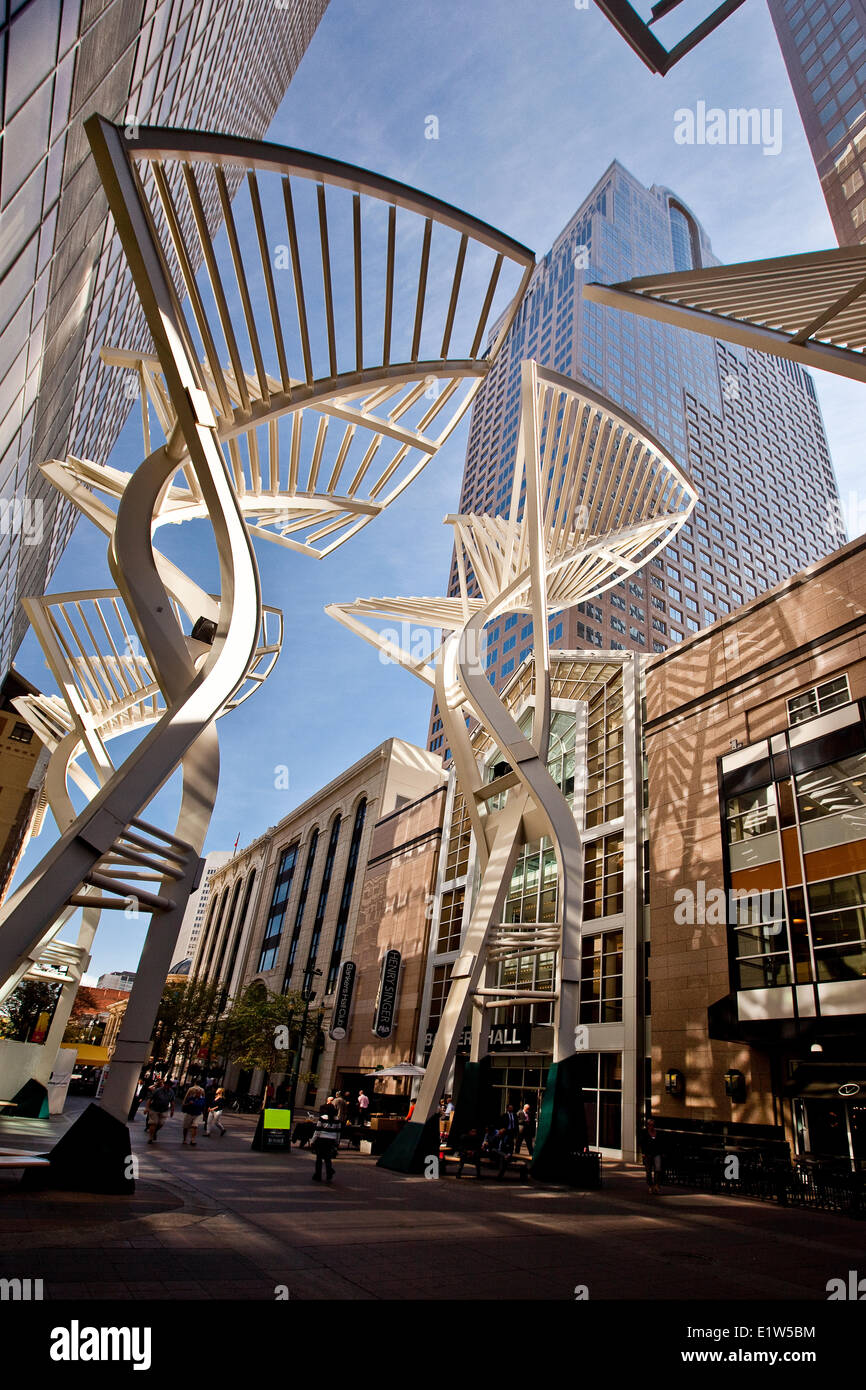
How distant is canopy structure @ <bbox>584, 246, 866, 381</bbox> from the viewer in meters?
9.38

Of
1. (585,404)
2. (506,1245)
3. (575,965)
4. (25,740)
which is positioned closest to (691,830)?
(575,965)

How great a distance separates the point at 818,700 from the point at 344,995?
33.1 m

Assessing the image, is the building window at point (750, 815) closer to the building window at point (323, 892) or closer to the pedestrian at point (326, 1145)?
the pedestrian at point (326, 1145)

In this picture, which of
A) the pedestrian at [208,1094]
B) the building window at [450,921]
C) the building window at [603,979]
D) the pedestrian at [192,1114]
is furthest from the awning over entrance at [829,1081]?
the building window at [450,921]

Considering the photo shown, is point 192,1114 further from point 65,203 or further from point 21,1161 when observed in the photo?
point 65,203

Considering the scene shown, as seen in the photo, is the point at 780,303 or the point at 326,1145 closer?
the point at 780,303

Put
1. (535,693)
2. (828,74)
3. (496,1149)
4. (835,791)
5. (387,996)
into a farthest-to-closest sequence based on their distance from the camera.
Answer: (828,74)
(387,996)
(535,693)
(835,791)
(496,1149)

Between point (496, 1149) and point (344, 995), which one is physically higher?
point (344, 995)

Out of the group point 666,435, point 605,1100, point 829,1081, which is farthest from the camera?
point 666,435

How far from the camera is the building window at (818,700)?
67.3 feet

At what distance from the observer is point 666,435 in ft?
301

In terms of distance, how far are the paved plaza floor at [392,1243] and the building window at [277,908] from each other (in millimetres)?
50417

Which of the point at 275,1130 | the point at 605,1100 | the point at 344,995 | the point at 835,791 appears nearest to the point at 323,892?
the point at 344,995

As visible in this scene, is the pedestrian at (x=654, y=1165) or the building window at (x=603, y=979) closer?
the pedestrian at (x=654, y=1165)
